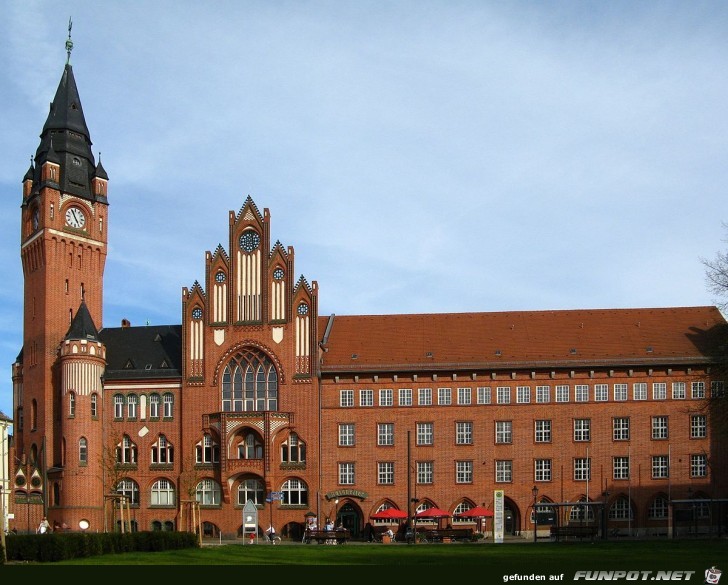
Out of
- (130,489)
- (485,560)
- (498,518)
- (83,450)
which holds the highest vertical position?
(83,450)

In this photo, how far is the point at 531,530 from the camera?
238 ft

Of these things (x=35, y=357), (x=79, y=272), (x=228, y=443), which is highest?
(x=79, y=272)

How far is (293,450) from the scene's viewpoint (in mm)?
75562

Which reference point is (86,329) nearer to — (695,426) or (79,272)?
(79,272)

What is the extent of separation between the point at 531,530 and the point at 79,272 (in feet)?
118

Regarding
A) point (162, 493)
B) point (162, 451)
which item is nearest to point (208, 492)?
point (162, 493)

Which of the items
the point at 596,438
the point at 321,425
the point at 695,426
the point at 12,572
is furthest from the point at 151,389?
the point at 12,572

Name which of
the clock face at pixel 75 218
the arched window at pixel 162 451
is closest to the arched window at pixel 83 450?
the arched window at pixel 162 451

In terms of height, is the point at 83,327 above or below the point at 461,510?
above

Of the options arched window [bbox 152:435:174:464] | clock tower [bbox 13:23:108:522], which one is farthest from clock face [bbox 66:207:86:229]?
arched window [bbox 152:435:174:464]

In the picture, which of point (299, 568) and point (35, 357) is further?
point (35, 357)

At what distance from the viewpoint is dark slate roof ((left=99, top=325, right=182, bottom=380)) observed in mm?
78750

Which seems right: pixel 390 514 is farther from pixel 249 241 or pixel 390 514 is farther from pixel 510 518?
pixel 249 241

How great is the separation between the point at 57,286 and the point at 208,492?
18.0m
